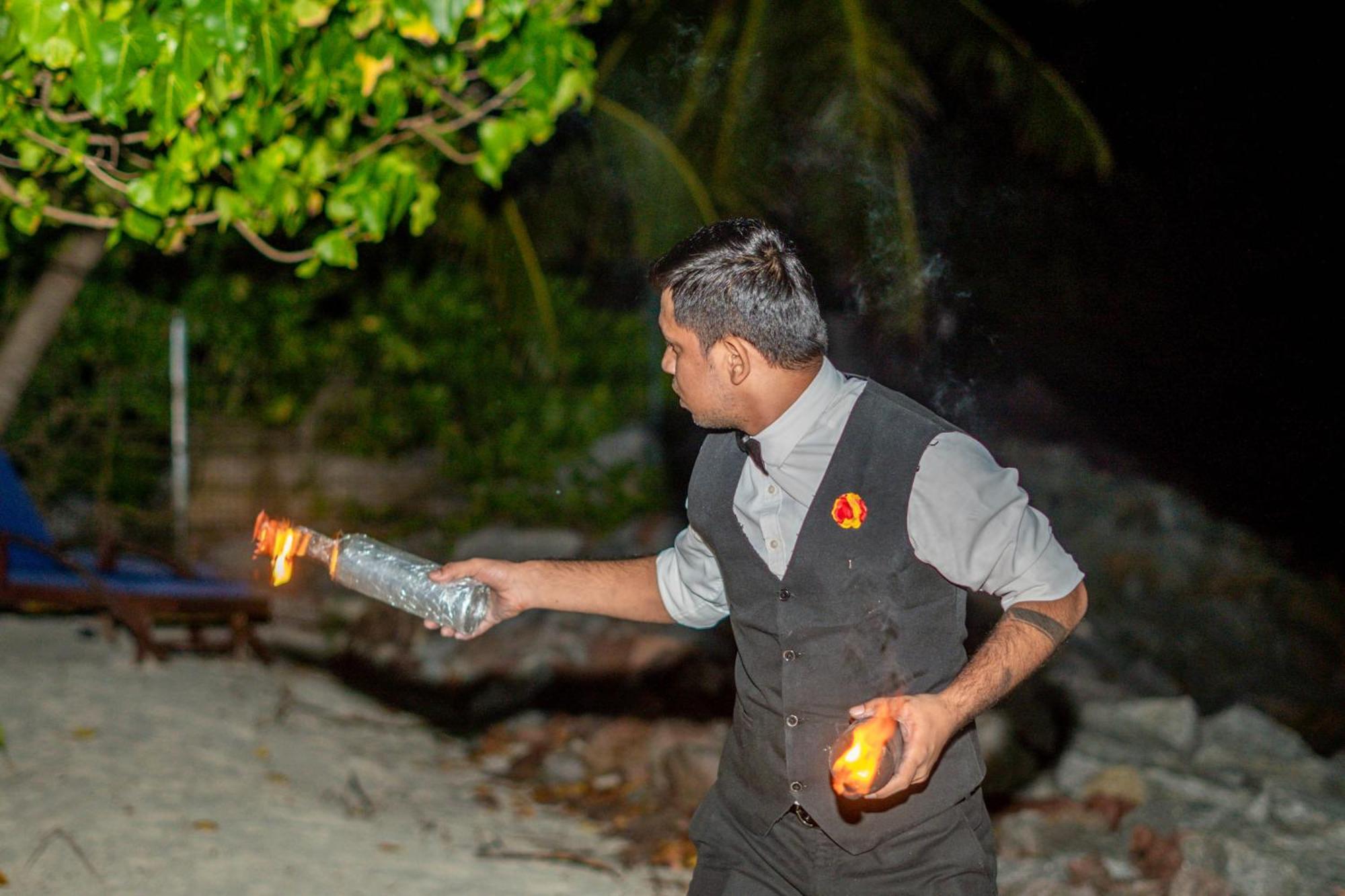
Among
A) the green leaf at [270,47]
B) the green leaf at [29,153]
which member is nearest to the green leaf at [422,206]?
the green leaf at [270,47]

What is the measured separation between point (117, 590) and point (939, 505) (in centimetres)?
548

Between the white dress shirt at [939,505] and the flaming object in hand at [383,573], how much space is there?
0.52m

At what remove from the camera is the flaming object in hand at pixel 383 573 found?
8.42ft

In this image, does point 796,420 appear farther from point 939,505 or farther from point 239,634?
point 239,634

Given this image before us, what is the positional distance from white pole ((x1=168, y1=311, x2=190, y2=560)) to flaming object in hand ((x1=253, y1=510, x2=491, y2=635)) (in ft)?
23.0

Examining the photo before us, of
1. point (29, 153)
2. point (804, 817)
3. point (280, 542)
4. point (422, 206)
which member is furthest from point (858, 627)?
point (29, 153)

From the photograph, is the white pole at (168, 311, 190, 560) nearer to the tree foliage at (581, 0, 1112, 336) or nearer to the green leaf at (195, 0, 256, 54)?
the tree foliage at (581, 0, 1112, 336)

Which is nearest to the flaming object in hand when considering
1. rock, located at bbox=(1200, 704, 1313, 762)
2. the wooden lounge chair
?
the wooden lounge chair

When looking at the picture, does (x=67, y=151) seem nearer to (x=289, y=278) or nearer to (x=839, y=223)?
(x=839, y=223)

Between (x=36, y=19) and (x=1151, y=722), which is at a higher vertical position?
(x=36, y=19)

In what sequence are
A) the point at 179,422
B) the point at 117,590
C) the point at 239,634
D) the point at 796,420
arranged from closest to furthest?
the point at 796,420 → the point at 117,590 → the point at 239,634 → the point at 179,422

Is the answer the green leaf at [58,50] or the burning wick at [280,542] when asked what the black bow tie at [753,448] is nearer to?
the burning wick at [280,542]

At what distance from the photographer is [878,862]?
2.30 m

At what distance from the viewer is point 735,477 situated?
2508mm
